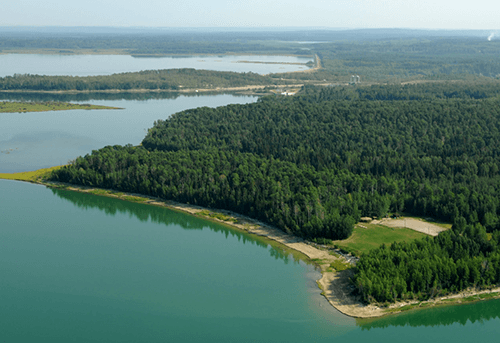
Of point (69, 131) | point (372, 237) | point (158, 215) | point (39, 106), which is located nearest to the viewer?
point (372, 237)

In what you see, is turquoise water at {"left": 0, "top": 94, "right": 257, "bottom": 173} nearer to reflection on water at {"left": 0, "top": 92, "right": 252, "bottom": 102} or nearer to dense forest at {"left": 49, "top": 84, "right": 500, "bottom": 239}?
reflection on water at {"left": 0, "top": 92, "right": 252, "bottom": 102}

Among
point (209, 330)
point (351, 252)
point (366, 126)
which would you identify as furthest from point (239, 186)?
point (366, 126)

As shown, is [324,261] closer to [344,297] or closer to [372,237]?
[344,297]

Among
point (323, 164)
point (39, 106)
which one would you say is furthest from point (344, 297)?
point (39, 106)

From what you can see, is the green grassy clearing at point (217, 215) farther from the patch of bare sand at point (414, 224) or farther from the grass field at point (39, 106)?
the grass field at point (39, 106)

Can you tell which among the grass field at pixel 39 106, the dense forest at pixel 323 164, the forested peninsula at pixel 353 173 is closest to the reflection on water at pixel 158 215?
the forested peninsula at pixel 353 173

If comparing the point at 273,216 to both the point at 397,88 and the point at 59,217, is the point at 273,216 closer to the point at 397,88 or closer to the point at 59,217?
the point at 59,217
